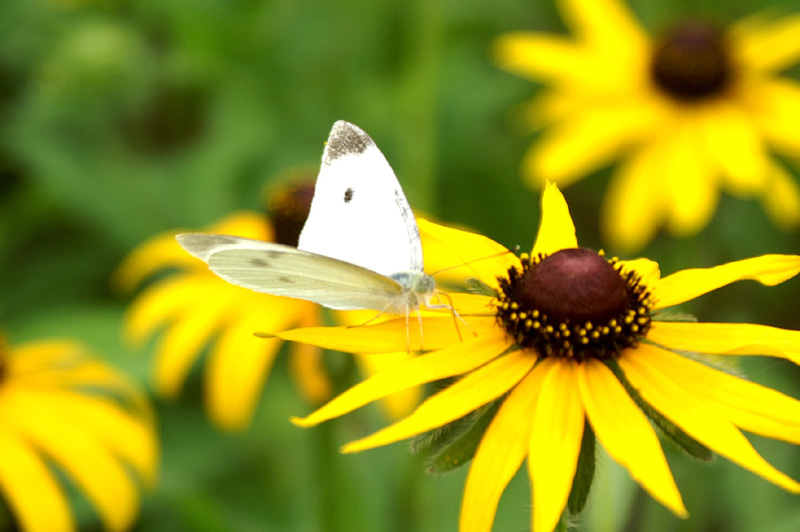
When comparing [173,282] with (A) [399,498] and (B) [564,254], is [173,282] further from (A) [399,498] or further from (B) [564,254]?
Answer: (B) [564,254]

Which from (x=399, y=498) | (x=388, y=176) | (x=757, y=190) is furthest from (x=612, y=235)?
(x=388, y=176)

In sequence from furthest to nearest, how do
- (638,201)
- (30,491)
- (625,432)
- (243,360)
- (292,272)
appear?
1. (638,201)
2. (243,360)
3. (30,491)
4. (292,272)
5. (625,432)

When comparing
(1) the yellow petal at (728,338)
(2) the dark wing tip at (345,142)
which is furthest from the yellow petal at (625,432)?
(2) the dark wing tip at (345,142)

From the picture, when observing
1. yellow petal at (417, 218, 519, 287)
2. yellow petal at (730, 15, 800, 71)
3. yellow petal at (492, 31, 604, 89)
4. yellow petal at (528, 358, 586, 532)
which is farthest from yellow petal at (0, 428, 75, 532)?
yellow petal at (730, 15, 800, 71)

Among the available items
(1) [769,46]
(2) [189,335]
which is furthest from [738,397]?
(1) [769,46]

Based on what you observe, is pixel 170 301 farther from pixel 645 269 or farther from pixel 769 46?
pixel 769 46
